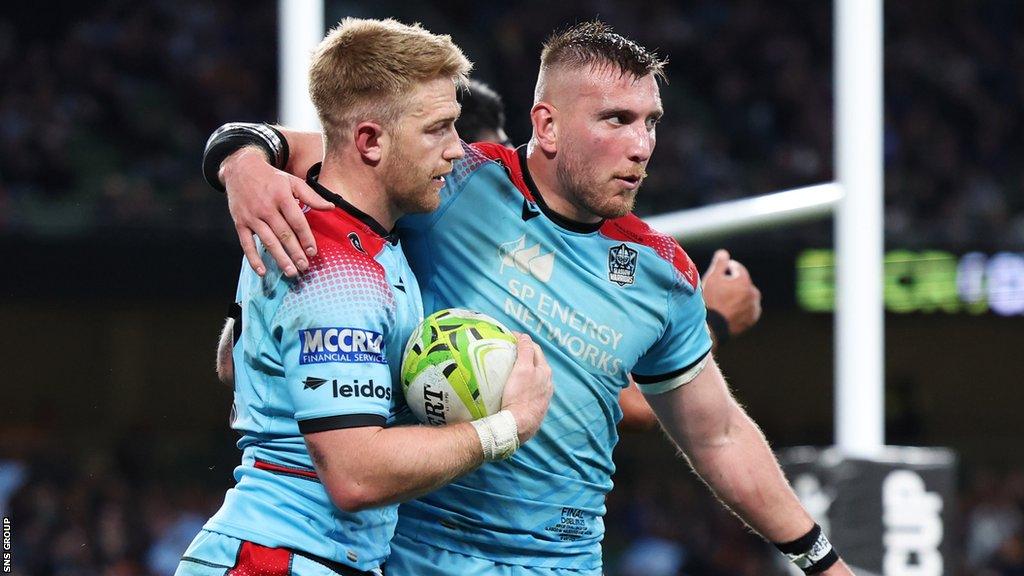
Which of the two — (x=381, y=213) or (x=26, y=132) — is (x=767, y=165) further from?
(x=381, y=213)

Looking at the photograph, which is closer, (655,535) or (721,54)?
(655,535)

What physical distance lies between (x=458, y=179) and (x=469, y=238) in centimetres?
14

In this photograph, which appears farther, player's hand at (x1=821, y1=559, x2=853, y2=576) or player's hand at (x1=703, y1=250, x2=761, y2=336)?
player's hand at (x1=703, y1=250, x2=761, y2=336)

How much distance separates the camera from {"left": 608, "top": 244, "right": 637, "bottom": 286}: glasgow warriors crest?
3.35 meters

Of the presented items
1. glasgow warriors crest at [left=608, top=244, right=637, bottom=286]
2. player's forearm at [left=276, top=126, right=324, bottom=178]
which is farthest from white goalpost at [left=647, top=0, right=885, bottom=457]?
player's forearm at [left=276, top=126, right=324, bottom=178]

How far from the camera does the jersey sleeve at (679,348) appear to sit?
3.44 meters

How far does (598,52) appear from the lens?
10.8 feet

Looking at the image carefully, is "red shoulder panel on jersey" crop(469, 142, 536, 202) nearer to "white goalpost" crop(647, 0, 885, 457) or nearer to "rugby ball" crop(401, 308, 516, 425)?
"rugby ball" crop(401, 308, 516, 425)

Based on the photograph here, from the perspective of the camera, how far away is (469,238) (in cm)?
329

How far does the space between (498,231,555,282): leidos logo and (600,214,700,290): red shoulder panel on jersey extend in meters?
0.17

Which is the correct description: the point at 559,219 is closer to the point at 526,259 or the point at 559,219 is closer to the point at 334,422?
the point at 526,259

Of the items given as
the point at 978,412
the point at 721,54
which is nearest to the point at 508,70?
the point at 721,54

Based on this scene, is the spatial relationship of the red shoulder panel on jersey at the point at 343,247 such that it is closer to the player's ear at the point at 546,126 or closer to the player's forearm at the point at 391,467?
the player's forearm at the point at 391,467

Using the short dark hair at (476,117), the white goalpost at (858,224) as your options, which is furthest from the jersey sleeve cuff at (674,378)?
the white goalpost at (858,224)
